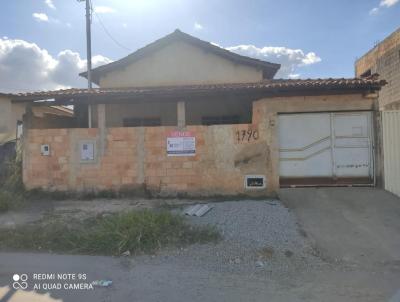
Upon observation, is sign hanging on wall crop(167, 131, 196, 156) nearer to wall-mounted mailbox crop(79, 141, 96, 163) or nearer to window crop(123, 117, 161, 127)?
wall-mounted mailbox crop(79, 141, 96, 163)

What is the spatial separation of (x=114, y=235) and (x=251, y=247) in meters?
2.29

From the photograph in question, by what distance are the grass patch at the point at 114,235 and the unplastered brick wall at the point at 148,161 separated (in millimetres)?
2919

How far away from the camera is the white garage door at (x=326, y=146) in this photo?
10.1m

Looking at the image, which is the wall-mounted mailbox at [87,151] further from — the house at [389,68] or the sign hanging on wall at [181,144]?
the house at [389,68]

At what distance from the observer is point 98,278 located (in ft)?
16.5

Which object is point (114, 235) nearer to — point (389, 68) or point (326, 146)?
point (326, 146)

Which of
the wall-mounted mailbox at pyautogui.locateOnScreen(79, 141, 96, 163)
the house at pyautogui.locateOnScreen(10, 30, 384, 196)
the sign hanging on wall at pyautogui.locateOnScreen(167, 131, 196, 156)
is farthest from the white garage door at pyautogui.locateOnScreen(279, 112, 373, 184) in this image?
the wall-mounted mailbox at pyautogui.locateOnScreen(79, 141, 96, 163)

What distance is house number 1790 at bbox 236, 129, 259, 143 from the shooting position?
1006 cm

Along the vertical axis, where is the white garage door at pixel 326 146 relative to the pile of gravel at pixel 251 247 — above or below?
above

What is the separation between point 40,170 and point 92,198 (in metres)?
1.70

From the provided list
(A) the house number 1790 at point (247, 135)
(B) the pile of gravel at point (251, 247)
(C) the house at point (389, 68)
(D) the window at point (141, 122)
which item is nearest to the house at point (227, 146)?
(A) the house number 1790 at point (247, 135)

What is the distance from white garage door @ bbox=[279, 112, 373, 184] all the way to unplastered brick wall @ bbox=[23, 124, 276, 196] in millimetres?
A: 764

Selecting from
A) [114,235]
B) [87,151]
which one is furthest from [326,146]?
[87,151]

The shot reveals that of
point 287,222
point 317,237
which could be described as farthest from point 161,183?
point 317,237
